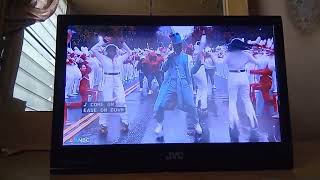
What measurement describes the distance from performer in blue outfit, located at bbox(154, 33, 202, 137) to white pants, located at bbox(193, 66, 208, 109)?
18mm

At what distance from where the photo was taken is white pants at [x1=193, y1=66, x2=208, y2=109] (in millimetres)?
875

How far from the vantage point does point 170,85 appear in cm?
88

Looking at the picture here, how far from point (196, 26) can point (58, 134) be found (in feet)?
→ 1.46

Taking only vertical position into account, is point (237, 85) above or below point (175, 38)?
below

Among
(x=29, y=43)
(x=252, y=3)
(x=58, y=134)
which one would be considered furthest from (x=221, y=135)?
(x=29, y=43)

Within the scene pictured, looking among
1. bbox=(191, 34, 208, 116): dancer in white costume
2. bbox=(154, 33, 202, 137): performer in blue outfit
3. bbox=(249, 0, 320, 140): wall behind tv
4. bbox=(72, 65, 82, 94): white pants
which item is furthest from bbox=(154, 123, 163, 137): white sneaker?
bbox=(249, 0, 320, 140): wall behind tv

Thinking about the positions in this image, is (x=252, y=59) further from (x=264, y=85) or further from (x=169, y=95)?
(x=169, y=95)

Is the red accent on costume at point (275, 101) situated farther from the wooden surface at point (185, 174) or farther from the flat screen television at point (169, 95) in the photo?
the wooden surface at point (185, 174)

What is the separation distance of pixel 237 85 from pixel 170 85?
17 centimetres

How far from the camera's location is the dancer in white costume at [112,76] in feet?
2.81

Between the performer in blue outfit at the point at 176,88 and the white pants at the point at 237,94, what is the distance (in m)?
0.09

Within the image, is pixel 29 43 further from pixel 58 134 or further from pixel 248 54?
pixel 248 54

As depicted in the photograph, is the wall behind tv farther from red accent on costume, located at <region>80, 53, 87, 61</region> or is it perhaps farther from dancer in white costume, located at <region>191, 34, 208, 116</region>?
red accent on costume, located at <region>80, 53, 87, 61</region>

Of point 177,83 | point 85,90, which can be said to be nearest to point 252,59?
point 177,83
